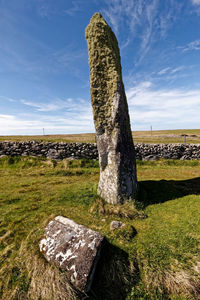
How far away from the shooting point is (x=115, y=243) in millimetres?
4434

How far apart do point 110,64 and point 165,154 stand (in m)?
11.6

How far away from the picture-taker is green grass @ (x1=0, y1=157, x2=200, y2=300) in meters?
3.34

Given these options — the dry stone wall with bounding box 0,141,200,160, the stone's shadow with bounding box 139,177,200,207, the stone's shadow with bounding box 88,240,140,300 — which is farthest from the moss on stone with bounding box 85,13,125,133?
the dry stone wall with bounding box 0,141,200,160

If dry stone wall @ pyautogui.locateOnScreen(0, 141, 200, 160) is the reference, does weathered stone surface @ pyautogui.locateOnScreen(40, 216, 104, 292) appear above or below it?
below

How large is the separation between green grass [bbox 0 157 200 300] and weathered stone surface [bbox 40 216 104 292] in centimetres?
17

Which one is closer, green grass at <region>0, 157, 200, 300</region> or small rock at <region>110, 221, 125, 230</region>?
green grass at <region>0, 157, 200, 300</region>

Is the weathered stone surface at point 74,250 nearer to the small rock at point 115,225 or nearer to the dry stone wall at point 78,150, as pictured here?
the small rock at point 115,225

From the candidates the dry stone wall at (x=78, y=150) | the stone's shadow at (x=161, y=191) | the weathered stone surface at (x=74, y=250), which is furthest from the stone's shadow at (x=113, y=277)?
the dry stone wall at (x=78, y=150)

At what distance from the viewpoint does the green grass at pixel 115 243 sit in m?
3.34

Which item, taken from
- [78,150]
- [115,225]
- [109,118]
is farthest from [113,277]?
[78,150]

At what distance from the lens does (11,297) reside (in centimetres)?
321

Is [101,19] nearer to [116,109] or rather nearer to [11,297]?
[116,109]

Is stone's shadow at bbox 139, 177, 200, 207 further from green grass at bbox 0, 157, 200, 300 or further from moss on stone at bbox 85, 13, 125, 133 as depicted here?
moss on stone at bbox 85, 13, 125, 133

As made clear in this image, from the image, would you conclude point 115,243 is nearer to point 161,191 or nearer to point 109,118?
point 161,191
